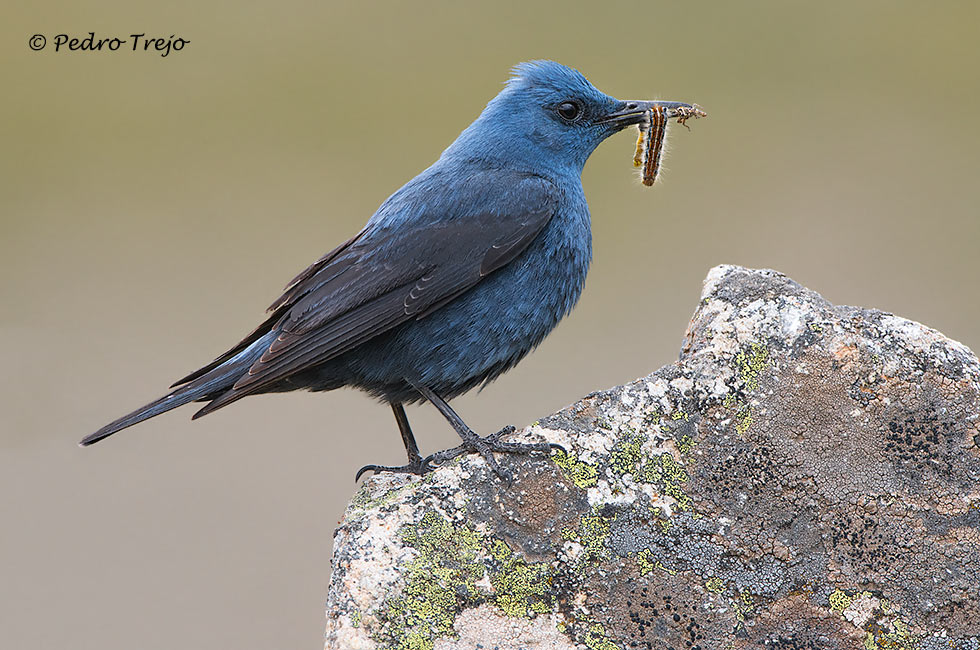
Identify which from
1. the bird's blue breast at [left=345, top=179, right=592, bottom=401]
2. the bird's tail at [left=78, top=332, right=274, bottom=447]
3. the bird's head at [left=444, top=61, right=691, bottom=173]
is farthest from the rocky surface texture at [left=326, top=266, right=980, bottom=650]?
the bird's head at [left=444, top=61, right=691, bottom=173]

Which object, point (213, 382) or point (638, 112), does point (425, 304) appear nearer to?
point (213, 382)

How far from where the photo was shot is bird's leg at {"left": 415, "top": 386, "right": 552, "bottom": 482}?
11.7 feet

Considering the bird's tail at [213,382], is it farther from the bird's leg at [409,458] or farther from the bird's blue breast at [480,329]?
the bird's leg at [409,458]

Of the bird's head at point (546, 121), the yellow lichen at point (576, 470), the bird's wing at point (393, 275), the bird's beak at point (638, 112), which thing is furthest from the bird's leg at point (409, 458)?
the bird's beak at point (638, 112)

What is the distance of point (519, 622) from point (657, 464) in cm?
74

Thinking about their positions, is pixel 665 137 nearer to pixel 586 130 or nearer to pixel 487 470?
pixel 586 130

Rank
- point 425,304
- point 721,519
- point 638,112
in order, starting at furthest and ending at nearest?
point 638,112, point 425,304, point 721,519

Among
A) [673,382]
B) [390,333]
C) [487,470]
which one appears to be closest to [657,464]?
[673,382]

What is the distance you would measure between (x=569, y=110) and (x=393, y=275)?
1419mm

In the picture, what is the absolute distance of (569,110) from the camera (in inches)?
200

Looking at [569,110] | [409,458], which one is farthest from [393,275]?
[569,110]

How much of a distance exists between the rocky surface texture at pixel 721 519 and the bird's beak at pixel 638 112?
5.87 ft

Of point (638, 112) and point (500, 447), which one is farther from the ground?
point (638, 112)

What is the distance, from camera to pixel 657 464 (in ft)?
11.4
